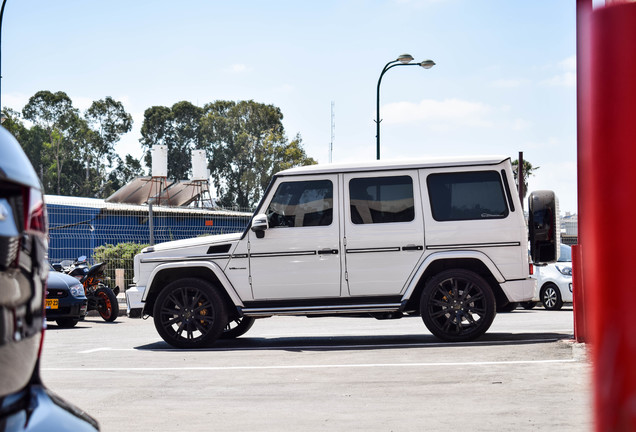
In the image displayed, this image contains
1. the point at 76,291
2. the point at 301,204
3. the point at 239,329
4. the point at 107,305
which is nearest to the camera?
the point at 301,204

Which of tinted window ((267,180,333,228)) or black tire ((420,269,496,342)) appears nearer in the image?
black tire ((420,269,496,342))

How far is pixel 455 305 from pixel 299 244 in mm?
1953

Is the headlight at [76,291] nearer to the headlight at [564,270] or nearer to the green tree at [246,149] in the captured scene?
the headlight at [564,270]

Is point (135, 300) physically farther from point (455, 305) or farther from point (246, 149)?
point (246, 149)

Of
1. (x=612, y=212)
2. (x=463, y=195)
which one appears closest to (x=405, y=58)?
(x=463, y=195)

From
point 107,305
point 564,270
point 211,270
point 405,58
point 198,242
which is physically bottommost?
point 107,305

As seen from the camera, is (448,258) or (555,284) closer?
(448,258)

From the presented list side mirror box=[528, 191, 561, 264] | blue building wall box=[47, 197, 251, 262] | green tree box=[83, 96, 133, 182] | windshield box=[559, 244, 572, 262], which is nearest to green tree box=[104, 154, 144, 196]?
green tree box=[83, 96, 133, 182]

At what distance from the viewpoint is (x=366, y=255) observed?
982cm

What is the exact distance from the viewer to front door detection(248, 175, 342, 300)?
387 inches

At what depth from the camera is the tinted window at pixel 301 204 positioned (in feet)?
32.8

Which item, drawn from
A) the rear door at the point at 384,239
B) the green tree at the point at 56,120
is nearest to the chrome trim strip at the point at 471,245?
the rear door at the point at 384,239

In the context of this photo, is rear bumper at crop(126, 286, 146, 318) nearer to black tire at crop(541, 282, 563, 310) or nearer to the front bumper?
the front bumper

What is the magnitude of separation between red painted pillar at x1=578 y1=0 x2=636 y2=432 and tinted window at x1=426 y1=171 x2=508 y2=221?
9033 millimetres
